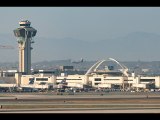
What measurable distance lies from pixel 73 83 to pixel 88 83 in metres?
6.43

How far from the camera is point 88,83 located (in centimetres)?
15575
